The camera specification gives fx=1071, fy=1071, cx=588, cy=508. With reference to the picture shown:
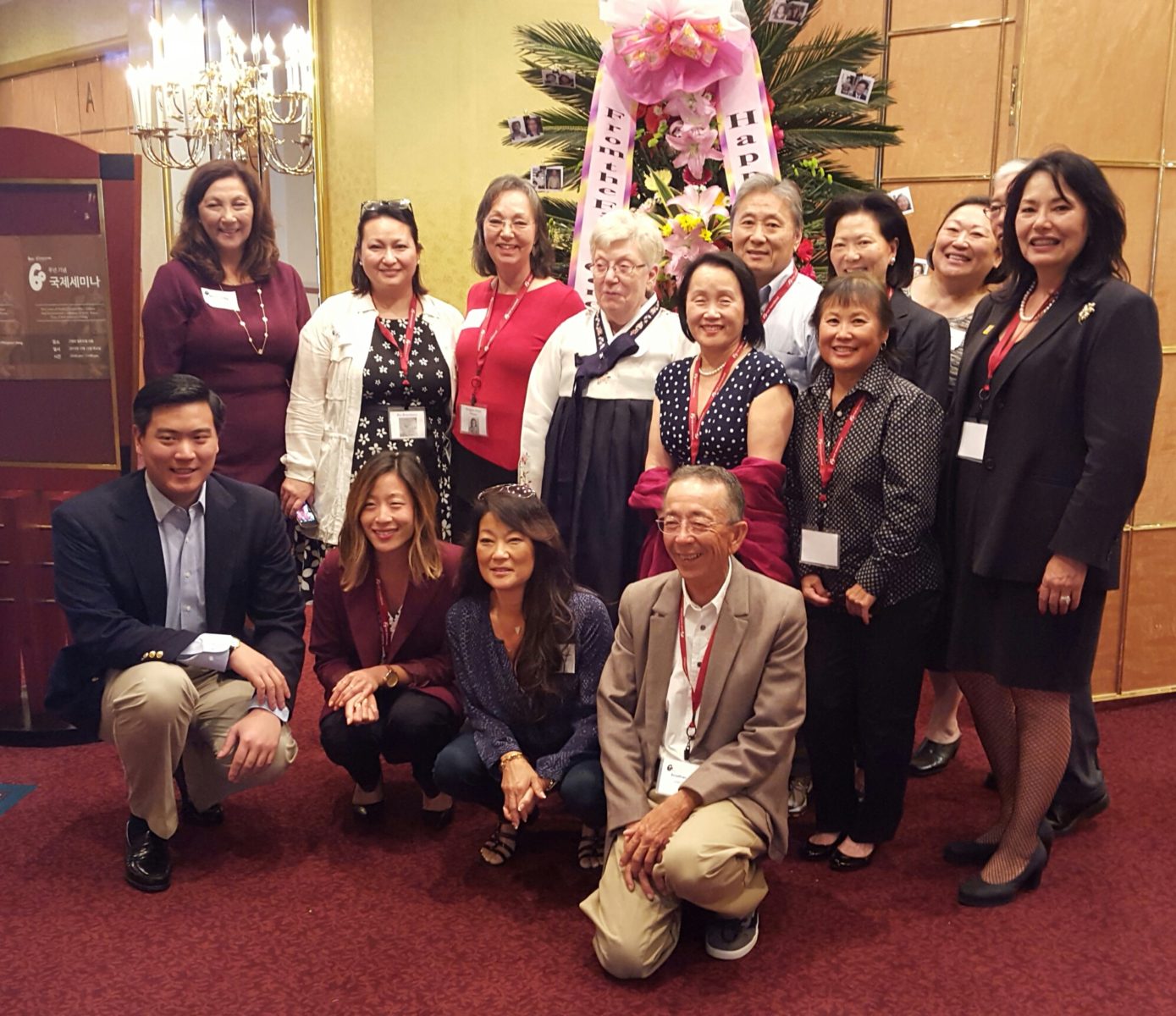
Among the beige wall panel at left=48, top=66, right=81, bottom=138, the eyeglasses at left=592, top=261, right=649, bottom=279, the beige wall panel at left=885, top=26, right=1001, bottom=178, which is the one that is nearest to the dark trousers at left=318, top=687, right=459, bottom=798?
the eyeglasses at left=592, top=261, right=649, bottom=279

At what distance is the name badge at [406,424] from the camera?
9.90ft

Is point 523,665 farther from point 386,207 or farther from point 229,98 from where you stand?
point 229,98

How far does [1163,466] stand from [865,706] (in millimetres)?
1797

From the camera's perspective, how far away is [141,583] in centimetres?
251

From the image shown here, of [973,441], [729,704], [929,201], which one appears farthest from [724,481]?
[929,201]

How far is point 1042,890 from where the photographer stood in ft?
7.92

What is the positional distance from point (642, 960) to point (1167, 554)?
2522mm

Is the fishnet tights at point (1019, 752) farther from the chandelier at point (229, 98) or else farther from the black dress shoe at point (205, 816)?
the chandelier at point (229, 98)

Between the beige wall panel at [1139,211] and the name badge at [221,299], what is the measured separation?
8.84 feet

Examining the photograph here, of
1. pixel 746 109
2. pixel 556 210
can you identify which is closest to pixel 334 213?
pixel 556 210

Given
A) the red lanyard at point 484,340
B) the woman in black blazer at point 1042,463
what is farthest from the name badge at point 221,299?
Answer: the woman in black blazer at point 1042,463

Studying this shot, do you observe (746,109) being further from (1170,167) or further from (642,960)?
(642,960)

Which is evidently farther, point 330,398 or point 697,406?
point 330,398

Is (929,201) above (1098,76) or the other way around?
the other way around
